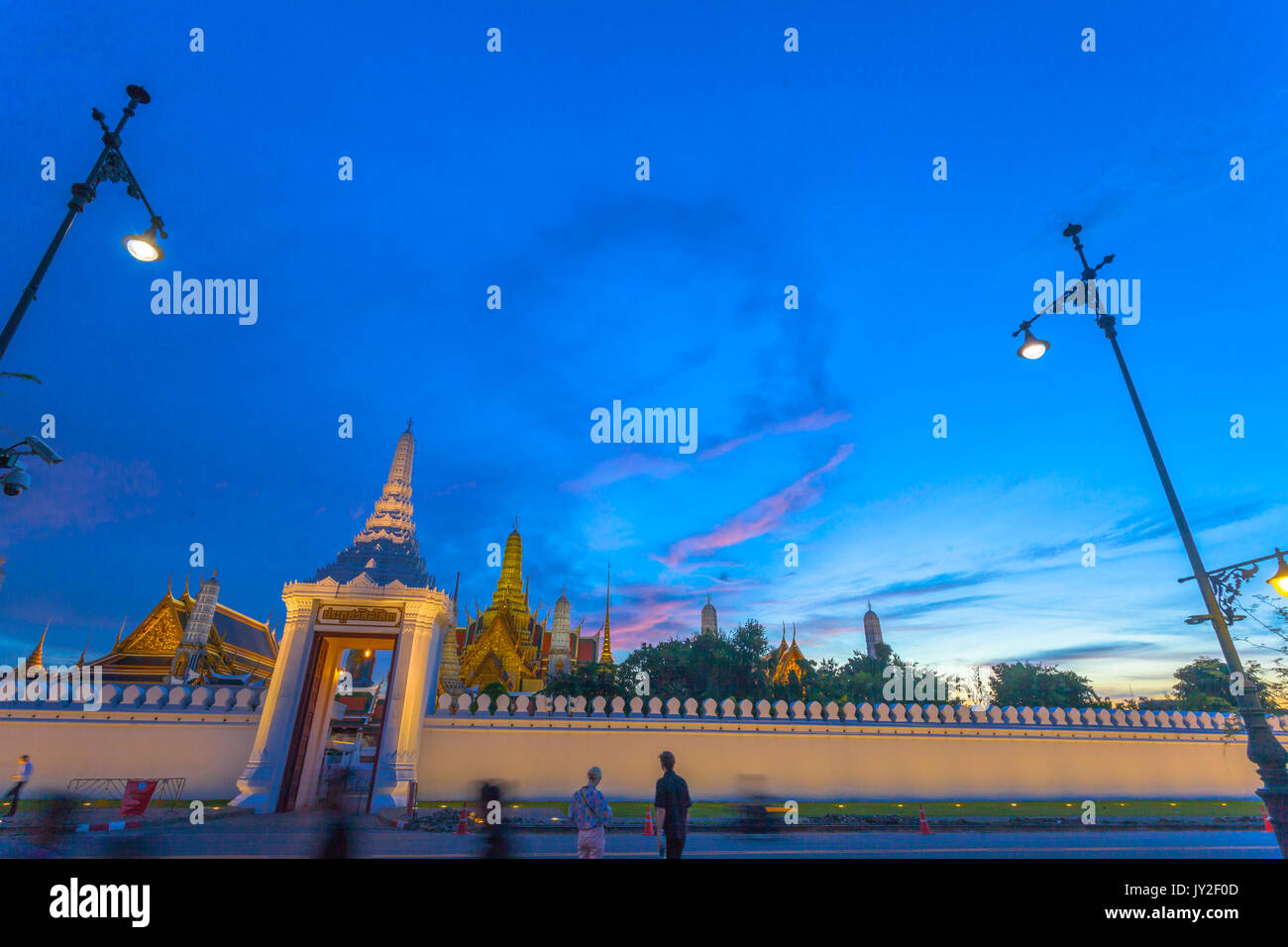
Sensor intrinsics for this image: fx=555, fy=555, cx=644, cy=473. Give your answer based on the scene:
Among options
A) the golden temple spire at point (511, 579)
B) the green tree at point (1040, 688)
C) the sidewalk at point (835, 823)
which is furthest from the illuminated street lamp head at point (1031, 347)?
the golden temple spire at point (511, 579)

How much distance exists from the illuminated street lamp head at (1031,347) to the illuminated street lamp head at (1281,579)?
4.63 metres

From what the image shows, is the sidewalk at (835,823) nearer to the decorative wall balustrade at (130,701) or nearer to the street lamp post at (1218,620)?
the decorative wall balustrade at (130,701)

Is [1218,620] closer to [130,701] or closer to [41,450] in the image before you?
[41,450]

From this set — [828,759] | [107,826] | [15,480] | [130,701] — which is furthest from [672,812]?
[130,701]

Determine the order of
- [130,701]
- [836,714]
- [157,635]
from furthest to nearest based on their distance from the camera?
[157,635] < [836,714] < [130,701]

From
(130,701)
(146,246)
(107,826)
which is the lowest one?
(107,826)

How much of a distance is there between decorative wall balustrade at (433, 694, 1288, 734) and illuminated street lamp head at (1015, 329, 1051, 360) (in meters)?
12.2

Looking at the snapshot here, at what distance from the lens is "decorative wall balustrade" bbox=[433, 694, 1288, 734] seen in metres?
17.2

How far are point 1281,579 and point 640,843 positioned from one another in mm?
12000

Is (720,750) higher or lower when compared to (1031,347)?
lower

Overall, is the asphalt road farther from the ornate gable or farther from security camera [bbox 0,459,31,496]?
the ornate gable

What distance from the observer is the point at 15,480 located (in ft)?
24.0
